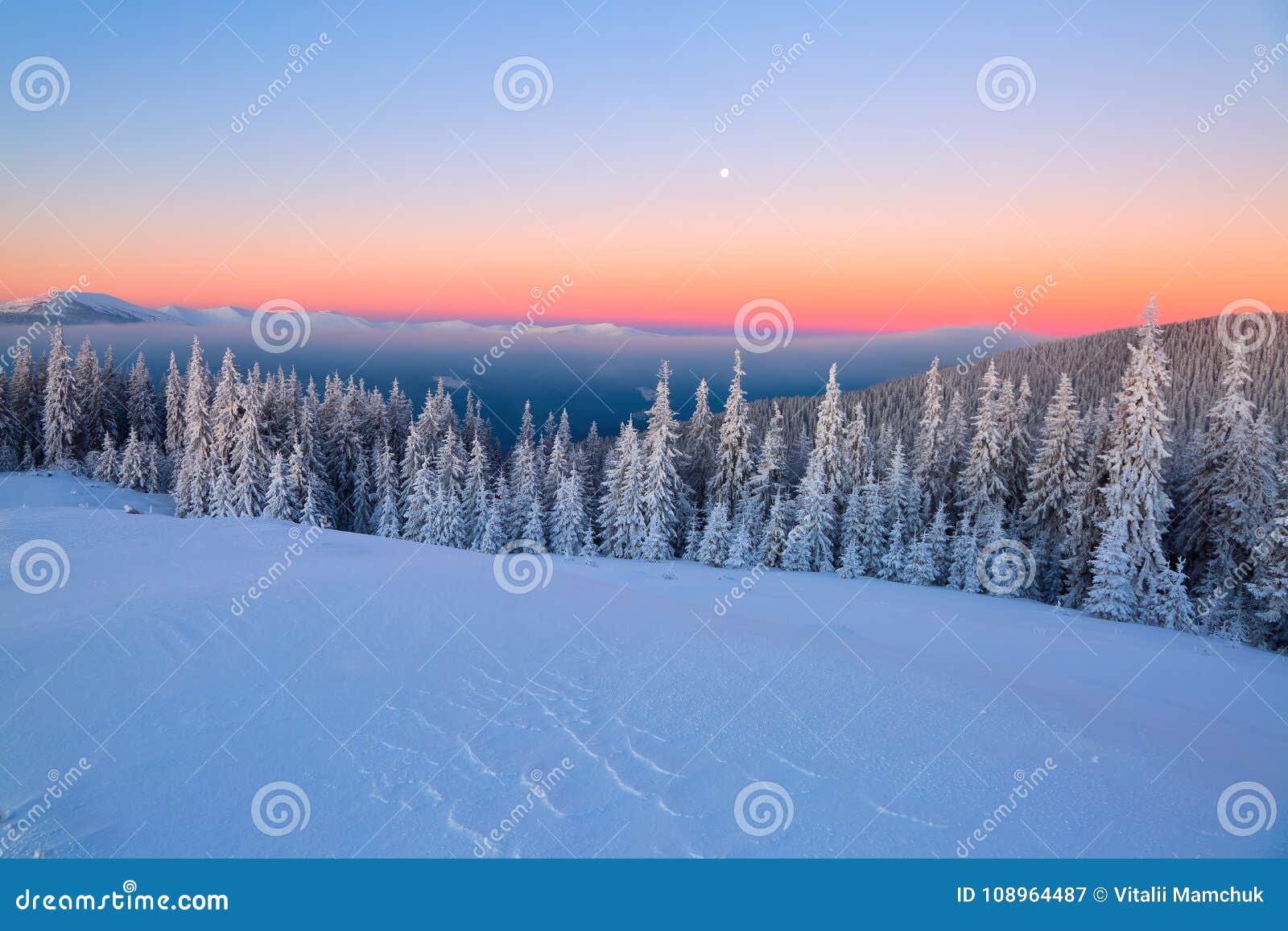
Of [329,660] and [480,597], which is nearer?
[329,660]

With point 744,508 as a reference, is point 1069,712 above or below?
below

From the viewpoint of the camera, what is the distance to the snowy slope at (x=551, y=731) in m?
5.59

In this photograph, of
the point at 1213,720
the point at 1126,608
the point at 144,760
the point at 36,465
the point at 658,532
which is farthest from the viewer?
the point at 36,465

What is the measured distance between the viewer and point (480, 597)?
1184 centimetres

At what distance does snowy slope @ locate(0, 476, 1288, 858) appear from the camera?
559 centimetres

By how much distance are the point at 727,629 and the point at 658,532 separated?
29231 millimetres

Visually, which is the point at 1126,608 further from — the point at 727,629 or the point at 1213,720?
the point at 727,629

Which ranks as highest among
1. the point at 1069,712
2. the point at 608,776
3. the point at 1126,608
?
the point at 1126,608

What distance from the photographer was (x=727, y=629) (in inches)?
448

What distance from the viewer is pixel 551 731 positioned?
7.12m

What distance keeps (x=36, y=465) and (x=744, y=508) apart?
204ft

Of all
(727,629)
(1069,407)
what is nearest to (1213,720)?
(727,629)
